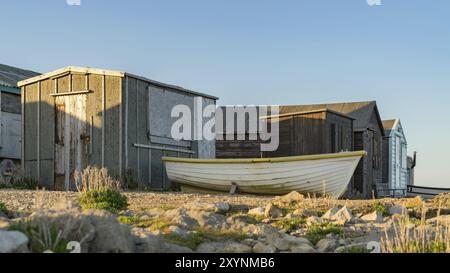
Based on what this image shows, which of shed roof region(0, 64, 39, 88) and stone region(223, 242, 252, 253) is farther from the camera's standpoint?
shed roof region(0, 64, 39, 88)

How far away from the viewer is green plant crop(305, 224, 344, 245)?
759 cm

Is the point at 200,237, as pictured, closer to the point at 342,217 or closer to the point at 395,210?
the point at 342,217

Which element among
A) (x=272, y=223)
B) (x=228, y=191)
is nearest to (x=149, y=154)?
(x=228, y=191)

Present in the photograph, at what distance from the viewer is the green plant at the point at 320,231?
7.59 meters

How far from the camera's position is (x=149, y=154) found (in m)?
19.2

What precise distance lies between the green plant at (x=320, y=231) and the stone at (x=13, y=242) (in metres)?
4.11

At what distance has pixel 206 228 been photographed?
7824 mm

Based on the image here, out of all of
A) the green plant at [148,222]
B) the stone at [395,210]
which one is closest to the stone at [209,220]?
the green plant at [148,222]

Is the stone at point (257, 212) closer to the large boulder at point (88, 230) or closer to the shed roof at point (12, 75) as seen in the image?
the large boulder at point (88, 230)

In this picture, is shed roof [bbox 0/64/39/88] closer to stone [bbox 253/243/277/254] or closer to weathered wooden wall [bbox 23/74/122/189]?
weathered wooden wall [bbox 23/74/122/189]

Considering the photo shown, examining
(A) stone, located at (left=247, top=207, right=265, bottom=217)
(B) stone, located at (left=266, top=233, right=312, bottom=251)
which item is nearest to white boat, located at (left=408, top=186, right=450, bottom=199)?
(A) stone, located at (left=247, top=207, right=265, bottom=217)

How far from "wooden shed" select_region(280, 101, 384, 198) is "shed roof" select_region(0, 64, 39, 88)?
14876 mm

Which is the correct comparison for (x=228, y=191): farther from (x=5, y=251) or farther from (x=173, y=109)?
(x=5, y=251)

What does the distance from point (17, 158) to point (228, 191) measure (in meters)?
12.2
